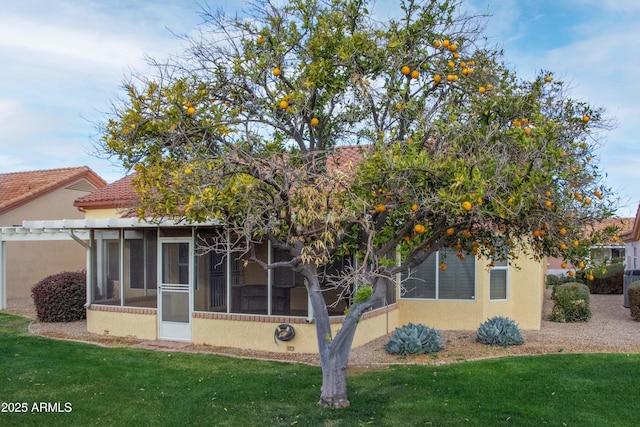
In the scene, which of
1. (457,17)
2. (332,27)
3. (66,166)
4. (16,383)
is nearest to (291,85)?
(332,27)

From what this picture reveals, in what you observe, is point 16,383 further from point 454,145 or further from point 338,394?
point 454,145

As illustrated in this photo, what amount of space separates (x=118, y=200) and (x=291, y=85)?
12275 millimetres

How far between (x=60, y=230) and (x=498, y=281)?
11.6 meters

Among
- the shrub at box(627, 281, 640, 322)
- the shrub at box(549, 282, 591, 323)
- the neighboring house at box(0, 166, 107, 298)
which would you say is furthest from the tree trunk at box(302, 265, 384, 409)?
the neighboring house at box(0, 166, 107, 298)

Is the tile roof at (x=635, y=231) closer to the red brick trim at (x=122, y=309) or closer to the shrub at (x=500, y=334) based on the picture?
the shrub at (x=500, y=334)

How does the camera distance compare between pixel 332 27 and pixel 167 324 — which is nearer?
pixel 332 27

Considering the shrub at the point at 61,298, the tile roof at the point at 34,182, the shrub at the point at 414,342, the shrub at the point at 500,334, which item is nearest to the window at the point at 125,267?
the shrub at the point at 61,298

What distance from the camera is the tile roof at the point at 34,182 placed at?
2094cm

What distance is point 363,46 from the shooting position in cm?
652

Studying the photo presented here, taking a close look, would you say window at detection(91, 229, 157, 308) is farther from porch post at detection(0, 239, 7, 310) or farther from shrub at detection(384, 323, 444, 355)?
porch post at detection(0, 239, 7, 310)

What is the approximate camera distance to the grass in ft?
22.0

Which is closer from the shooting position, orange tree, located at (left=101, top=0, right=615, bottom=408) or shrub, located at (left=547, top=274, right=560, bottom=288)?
orange tree, located at (left=101, top=0, right=615, bottom=408)

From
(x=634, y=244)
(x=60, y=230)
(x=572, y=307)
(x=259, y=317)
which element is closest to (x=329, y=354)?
(x=259, y=317)

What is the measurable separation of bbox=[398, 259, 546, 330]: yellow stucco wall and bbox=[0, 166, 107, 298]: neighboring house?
590 inches
